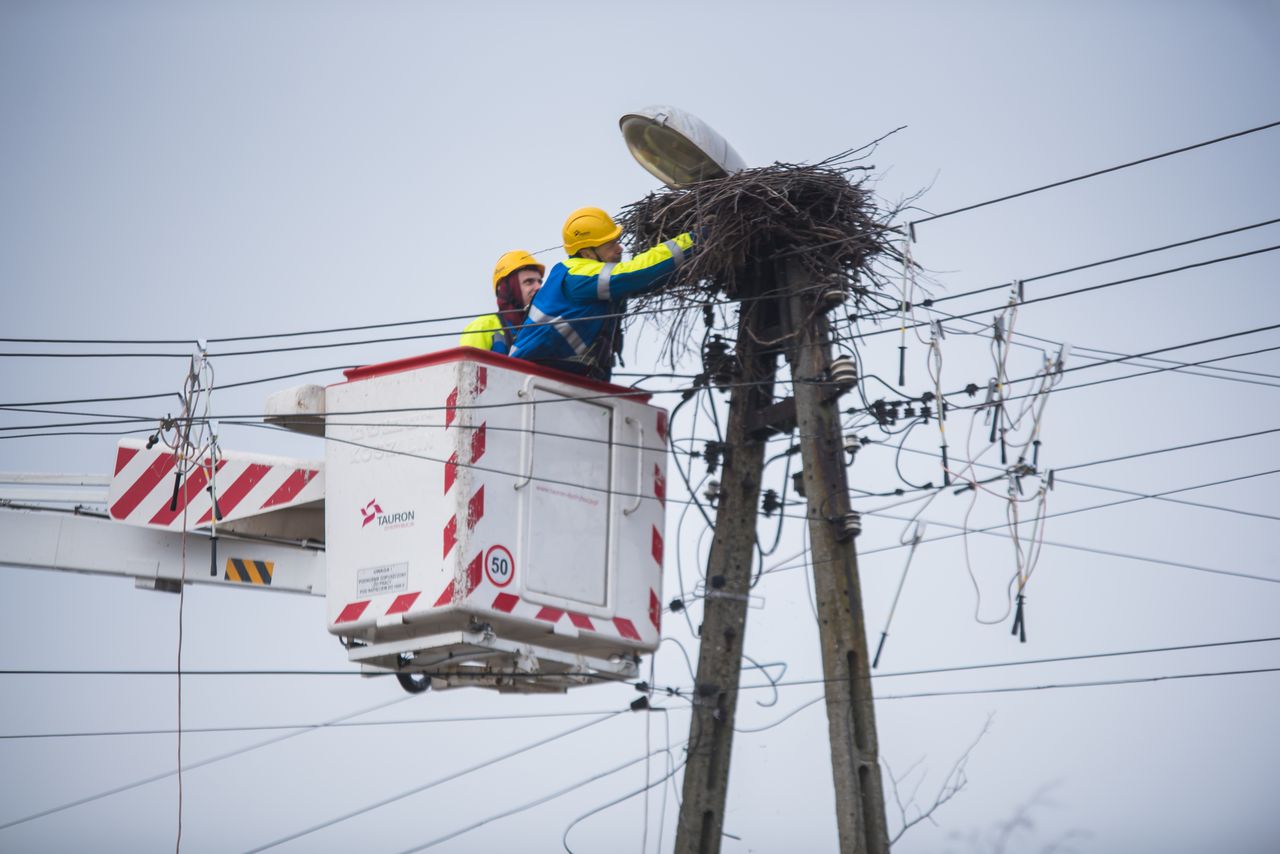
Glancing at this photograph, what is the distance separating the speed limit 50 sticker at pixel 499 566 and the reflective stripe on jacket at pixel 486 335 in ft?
6.18

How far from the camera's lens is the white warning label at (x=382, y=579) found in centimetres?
932

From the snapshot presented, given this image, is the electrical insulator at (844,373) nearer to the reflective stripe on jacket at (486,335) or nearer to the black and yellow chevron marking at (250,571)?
the reflective stripe on jacket at (486,335)

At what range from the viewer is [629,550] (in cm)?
1000

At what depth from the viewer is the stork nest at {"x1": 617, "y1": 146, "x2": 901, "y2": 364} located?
34.4 feet

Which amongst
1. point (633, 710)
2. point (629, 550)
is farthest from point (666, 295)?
point (633, 710)

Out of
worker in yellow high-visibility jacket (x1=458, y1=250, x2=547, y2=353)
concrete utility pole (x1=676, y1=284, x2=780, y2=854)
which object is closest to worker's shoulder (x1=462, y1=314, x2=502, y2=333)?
worker in yellow high-visibility jacket (x1=458, y1=250, x2=547, y2=353)

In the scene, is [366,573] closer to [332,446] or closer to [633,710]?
[332,446]

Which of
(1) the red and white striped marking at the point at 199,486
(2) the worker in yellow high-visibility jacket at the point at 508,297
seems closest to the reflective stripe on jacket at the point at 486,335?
(2) the worker in yellow high-visibility jacket at the point at 508,297

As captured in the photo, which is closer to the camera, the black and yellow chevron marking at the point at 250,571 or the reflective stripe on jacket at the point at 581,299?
the reflective stripe on jacket at the point at 581,299

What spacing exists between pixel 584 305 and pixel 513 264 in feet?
2.13

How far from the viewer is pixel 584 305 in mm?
10445

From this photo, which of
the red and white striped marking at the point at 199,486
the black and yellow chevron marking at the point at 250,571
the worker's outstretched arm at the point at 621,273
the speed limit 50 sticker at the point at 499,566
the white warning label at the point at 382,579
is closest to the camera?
the speed limit 50 sticker at the point at 499,566

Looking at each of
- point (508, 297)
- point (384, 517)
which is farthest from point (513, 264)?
point (384, 517)

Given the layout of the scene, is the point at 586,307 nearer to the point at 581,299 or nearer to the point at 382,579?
the point at 581,299
